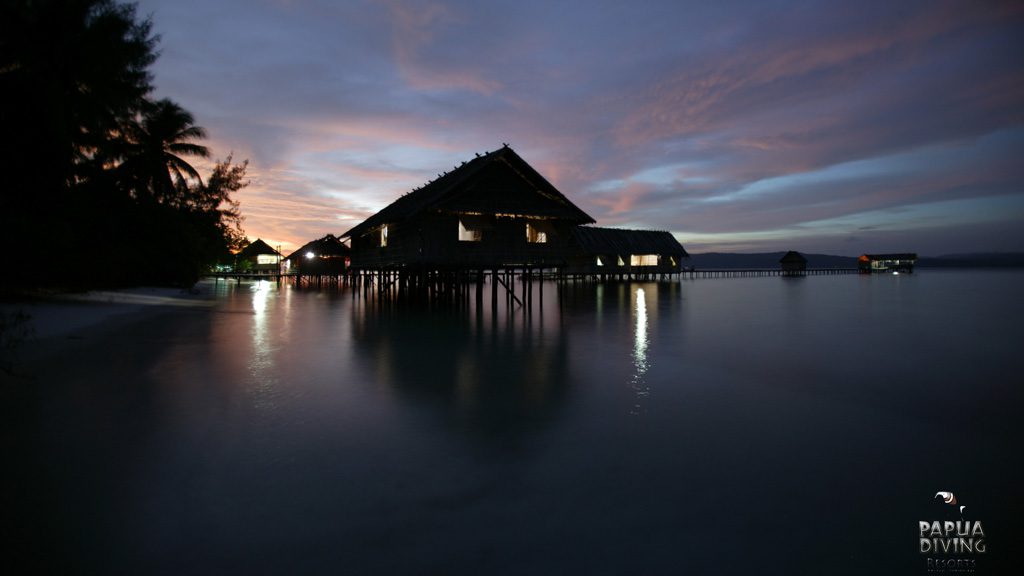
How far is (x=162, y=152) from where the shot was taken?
28516mm

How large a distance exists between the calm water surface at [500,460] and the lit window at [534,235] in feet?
34.8

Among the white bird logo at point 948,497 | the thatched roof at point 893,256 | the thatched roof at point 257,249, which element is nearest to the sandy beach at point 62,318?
the white bird logo at point 948,497

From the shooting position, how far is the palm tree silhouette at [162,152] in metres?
24.6

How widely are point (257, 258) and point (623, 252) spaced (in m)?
53.8

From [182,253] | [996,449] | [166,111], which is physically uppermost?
[166,111]

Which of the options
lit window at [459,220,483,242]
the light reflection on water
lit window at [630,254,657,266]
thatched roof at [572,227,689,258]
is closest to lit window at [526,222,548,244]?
lit window at [459,220,483,242]

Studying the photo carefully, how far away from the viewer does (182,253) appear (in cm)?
2738

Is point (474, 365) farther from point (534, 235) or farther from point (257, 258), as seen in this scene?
point (257, 258)

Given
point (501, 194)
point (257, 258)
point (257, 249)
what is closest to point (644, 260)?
point (501, 194)

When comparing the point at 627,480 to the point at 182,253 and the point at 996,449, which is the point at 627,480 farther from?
the point at 182,253

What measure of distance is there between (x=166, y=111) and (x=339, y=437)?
32899 mm

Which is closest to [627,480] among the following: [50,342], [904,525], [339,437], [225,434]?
[904,525]

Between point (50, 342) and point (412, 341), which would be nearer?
point (50, 342)

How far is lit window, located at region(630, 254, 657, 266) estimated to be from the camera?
5528cm
